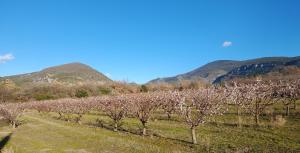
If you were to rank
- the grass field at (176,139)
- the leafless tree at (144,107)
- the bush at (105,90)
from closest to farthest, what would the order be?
the grass field at (176,139)
the leafless tree at (144,107)
the bush at (105,90)

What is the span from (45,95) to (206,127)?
93.1 metres

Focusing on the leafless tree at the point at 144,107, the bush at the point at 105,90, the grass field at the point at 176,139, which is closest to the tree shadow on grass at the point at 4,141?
the grass field at the point at 176,139

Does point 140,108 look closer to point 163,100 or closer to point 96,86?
point 163,100

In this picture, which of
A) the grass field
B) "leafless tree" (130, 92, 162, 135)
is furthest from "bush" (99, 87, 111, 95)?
Answer: "leafless tree" (130, 92, 162, 135)

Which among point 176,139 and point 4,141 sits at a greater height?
point 176,139

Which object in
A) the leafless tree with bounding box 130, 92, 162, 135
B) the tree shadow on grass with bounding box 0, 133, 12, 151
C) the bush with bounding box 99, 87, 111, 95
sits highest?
the bush with bounding box 99, 87, 111, 95

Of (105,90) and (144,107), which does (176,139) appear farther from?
(105,90)

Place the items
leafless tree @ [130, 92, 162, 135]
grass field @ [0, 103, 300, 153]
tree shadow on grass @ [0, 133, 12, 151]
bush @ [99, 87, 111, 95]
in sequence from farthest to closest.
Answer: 1. bush @ [99, 87, 111, 95]
2. leafless tree @ [130, 92, 162, 135]
3. tree shadow on grass @ [0, 133, 12, 151]
4. grass field @ [0, 103, 300, 153]

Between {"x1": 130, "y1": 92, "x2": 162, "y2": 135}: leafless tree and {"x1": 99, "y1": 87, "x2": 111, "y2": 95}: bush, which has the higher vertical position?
{"x1": 99, "y1": 87, "x2": 111, "y2": 95}: bush

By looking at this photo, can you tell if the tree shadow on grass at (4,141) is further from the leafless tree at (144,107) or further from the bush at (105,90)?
the bush at (105,90)

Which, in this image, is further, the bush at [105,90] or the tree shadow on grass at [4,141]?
the bush at [105,90]

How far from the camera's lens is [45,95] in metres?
120

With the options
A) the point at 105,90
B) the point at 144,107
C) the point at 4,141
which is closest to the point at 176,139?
the point at 144,107

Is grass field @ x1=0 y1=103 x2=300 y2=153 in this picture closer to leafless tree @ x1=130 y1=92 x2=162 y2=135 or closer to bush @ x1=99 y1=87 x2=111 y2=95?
leafless tree @ x1=130 y1=92 x2=162 y2=135
